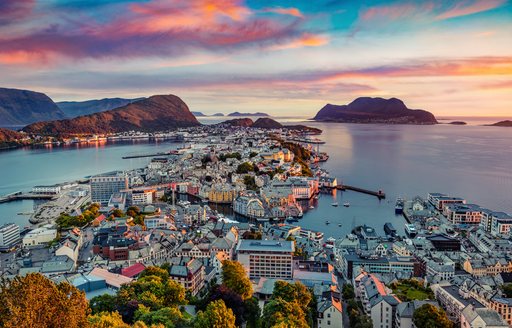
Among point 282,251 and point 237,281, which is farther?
point 282,251

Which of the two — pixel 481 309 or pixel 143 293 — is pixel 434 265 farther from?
pixel 143 293


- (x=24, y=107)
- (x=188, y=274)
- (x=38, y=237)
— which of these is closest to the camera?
(x=188, y=274)

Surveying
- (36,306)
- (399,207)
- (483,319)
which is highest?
(36,306)

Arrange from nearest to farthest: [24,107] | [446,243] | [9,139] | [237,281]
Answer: [237,281]
[446,243]
[9,139]
[24,107]

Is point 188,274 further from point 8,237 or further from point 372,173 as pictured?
point 372,173

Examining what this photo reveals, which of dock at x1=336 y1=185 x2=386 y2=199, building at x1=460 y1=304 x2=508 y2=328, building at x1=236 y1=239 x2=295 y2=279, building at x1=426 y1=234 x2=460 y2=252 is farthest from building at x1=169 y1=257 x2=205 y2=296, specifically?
dock at x1=336 y1=185 x2=386 y2=199

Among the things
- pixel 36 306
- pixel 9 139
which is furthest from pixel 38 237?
pixel 9 139

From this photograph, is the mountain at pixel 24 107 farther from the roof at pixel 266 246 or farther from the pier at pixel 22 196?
the roof at pixel 266 246
